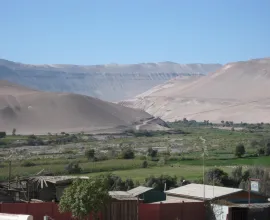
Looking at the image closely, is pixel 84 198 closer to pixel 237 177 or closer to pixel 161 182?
pixel 161 182

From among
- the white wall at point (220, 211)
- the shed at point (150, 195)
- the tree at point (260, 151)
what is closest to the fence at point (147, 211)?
the white wall at point (220, 211)

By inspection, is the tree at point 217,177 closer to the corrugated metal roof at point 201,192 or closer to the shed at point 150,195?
the shed at point 150,195

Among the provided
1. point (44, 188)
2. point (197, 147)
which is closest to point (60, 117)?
point (197, 147)

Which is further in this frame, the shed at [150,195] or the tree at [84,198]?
the shed at [150,195]

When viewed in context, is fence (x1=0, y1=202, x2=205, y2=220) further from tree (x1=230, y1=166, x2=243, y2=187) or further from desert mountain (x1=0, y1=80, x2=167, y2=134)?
desert mountain (x1=0, y1=80, x2=167, y2=134)

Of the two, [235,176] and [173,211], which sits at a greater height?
[235,176]

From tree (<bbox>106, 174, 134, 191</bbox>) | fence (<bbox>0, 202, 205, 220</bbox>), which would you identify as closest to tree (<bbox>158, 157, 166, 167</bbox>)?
tree (<bbox>106, 174, 134, 191</bbox>)

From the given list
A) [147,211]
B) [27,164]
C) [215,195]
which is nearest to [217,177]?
[215,195]
